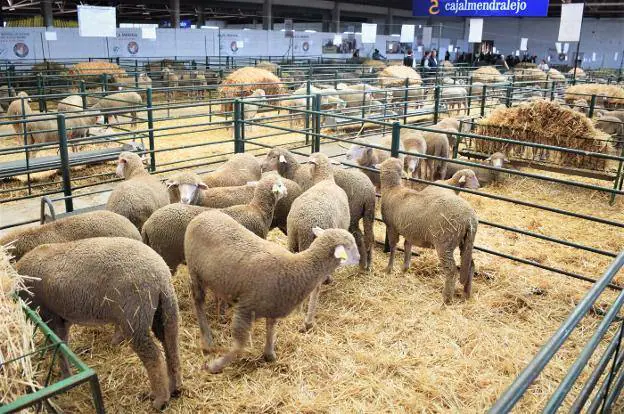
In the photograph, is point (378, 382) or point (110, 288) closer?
point (110, 288)

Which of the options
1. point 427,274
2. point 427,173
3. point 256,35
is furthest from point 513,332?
point 256,35

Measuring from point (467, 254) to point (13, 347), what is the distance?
12.1ft

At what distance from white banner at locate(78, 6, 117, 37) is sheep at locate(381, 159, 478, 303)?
8488mm

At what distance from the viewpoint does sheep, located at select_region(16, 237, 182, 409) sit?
Result: 3068 millimetres

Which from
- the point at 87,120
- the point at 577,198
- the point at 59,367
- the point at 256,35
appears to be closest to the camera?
the point at 59,367

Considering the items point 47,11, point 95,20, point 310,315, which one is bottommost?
point 310,315

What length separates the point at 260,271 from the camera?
3.48 meters

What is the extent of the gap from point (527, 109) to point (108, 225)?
779 centimetres

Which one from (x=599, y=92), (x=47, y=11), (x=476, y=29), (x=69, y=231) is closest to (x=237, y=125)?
(x=69, y=231)

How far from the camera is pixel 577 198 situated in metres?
8.34

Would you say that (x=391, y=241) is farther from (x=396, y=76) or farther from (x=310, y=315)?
(x=396, y=76)

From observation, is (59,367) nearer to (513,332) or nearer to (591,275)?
(513,332)

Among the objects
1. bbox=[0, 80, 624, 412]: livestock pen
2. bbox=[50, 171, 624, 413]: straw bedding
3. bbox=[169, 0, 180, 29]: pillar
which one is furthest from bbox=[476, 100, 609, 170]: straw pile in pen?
bbox=[169, 0, 180, 29]: pillar

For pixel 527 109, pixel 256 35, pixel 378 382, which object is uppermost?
pixel 256 35
